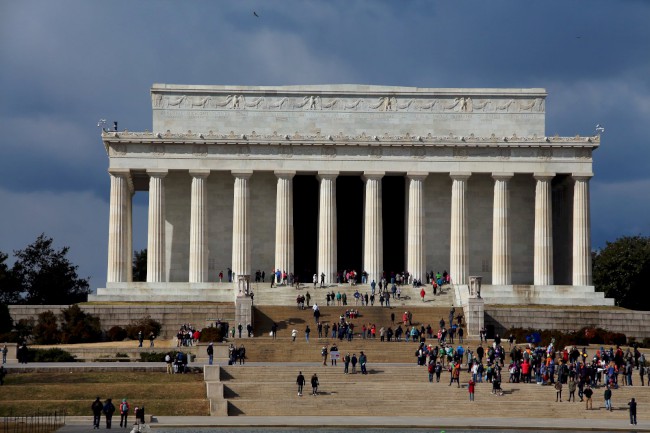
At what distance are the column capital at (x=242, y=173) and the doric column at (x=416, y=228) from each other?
12.9 m

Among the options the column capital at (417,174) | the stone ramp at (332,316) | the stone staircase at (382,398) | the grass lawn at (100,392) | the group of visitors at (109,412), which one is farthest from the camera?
the column capital at (417,174)

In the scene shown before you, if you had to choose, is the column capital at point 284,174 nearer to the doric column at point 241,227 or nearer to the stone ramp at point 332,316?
the doric column at point 241,227

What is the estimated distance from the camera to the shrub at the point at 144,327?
99625 mm

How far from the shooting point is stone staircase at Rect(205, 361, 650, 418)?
73688 mm

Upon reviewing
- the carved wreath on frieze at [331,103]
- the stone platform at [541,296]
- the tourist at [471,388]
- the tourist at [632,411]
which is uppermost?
the carved wreath on frieze at [331,103]

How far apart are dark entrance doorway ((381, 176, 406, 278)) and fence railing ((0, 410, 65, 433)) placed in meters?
55.6

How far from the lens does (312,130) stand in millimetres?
119125

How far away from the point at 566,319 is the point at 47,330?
37.4 metres

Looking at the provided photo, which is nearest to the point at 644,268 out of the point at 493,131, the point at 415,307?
the point at 493,131

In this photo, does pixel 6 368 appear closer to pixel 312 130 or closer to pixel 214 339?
pixel 214 339

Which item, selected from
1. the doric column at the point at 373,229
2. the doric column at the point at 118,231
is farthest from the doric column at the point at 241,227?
the doric column at the point at 373,229

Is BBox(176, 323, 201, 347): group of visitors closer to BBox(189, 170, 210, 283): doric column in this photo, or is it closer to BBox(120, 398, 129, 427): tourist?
BBox(189, 170, 210, 283): doric column

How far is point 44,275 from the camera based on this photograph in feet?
433

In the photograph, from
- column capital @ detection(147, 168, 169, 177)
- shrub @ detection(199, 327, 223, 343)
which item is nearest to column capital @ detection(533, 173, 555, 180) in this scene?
column capital @ detection(147, 168, 169, 177)
